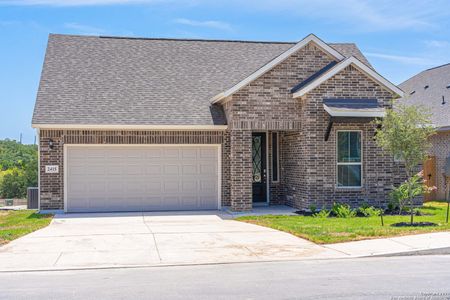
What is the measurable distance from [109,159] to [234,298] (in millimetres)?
12190

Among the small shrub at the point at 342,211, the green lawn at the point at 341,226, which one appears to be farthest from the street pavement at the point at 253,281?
the small shrub at the point at 342,211

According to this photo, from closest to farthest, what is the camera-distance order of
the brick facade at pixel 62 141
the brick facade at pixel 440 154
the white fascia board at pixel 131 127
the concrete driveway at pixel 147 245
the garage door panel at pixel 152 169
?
the concrete driveway at pixel 147 245, the white fascia board at pixel 131 127, the brick facade at pixel 62 141, the garage door panel at pixel 152 169, the brick facade at pixel 440 154

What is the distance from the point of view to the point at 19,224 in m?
16.1

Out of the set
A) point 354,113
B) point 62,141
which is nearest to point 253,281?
point 354,113

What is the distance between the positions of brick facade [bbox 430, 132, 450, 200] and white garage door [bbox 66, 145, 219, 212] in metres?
10.1

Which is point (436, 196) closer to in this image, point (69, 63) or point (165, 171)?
point (165, 171)

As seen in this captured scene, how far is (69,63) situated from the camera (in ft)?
71.7

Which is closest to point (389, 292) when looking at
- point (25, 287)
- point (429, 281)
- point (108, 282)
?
point (429, 281)

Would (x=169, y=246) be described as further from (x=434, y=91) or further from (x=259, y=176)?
(x=434, y=91)

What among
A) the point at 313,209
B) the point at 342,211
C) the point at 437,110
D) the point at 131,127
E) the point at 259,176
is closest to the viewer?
the point at 342,211

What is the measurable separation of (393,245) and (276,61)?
331 inches

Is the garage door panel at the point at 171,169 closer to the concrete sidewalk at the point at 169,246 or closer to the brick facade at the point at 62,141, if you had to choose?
the brick facade at the point at 62,141

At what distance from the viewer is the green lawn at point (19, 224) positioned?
1384 centimetres

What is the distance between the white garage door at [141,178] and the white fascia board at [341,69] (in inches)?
148
